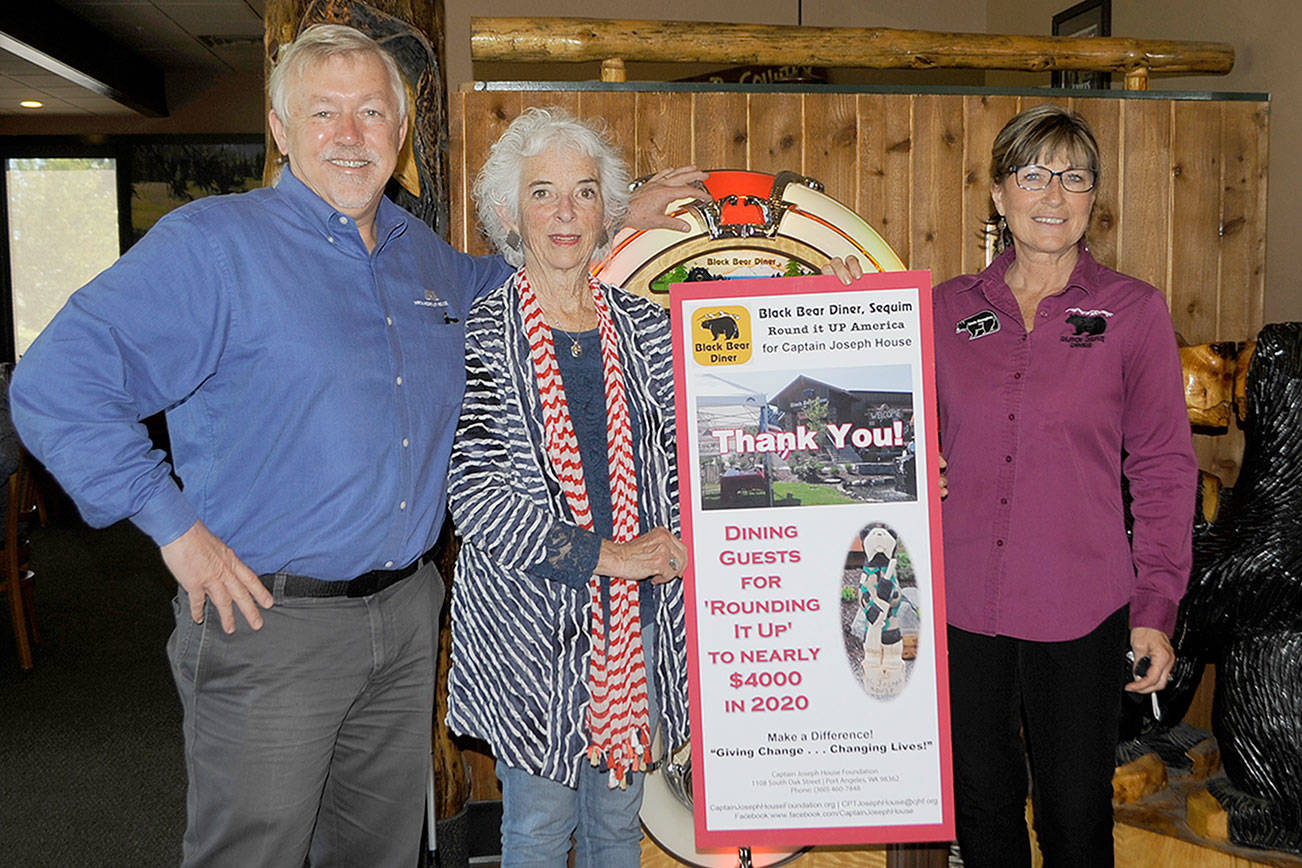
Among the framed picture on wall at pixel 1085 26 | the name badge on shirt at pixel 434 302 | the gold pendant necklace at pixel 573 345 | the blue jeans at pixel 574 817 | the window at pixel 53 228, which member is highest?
the window at pixel 53 228

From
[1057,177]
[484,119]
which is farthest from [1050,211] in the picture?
[484,119]

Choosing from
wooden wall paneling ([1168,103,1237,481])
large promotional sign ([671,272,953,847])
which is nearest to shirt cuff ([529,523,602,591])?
large promotional sign ([671,272,953,847])

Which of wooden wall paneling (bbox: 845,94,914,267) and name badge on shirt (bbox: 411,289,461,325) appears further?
wooden wall paneling (bbox: 845,94,914,267)

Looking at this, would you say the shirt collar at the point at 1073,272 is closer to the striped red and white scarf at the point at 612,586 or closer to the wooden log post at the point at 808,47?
the striped red and white scarf at the point at 612,586

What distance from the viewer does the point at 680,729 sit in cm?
179

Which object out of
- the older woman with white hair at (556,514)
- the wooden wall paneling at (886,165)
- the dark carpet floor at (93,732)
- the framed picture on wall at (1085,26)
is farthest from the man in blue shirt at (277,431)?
the framed picture on wall at (1085,26)

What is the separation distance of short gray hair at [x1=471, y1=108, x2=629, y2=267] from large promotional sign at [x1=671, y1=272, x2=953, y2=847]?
0.73 ft

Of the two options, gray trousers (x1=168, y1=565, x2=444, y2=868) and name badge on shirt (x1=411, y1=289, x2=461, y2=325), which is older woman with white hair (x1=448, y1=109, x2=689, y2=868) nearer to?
name badge on shirt (x1=411, y1=289, x2=461, y2=325)

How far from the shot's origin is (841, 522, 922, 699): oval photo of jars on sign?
173 centimetres

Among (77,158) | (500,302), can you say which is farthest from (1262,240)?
(77,158)

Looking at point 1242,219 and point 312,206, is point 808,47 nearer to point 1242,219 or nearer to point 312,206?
point 1242,219

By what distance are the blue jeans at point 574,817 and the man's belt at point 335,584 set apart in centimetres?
34

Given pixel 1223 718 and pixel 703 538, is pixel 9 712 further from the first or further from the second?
pixel 1223 718

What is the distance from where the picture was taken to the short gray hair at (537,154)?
5.55 ft
